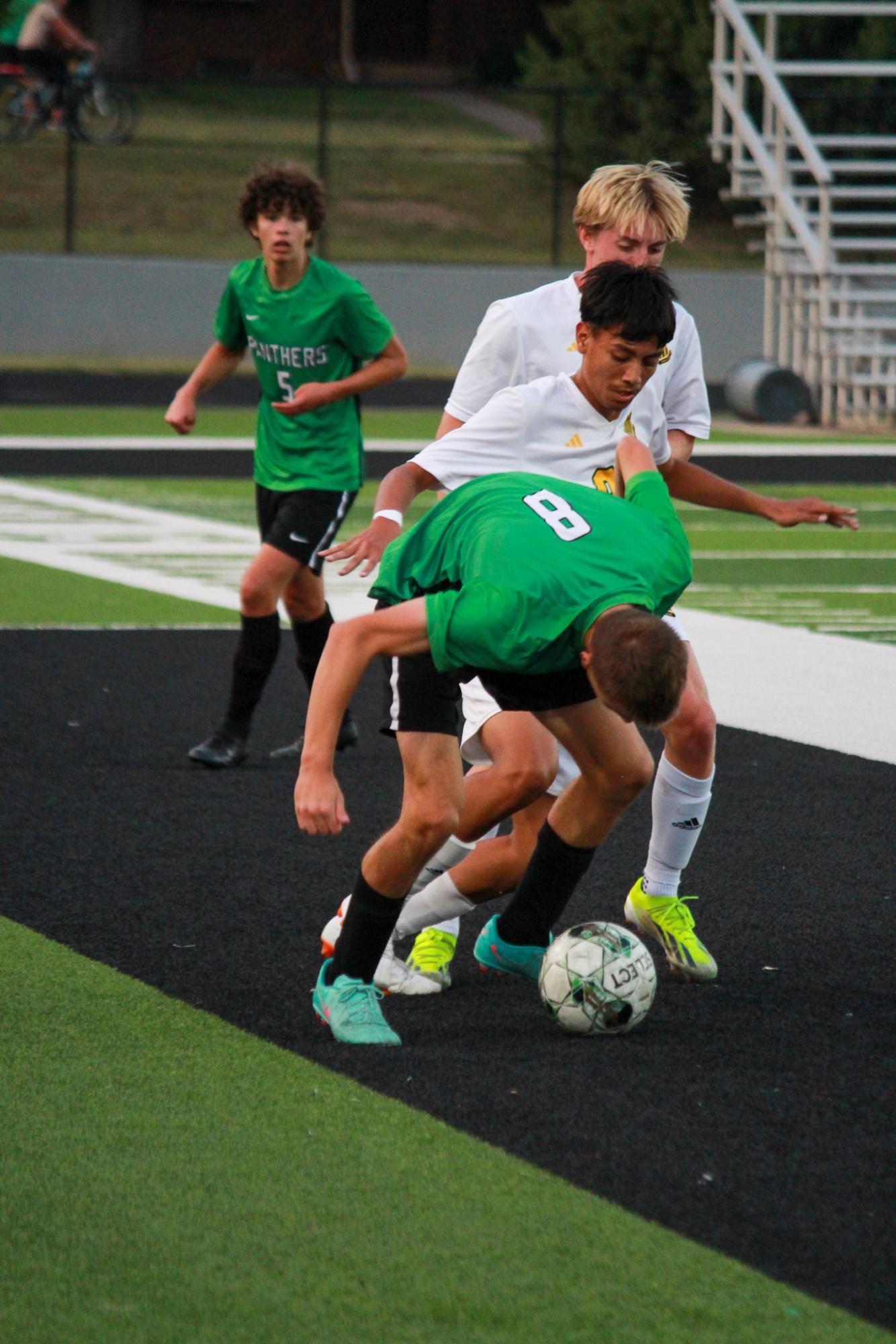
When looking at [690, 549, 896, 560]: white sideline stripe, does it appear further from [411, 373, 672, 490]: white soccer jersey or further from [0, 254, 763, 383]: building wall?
[0, 254, 763, 383]: building wall

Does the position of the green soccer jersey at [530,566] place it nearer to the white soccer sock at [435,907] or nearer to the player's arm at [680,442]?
the white soccer sock at [435,907]

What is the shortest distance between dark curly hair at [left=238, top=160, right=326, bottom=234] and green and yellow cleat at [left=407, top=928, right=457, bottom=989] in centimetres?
353

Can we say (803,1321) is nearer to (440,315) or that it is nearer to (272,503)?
(272,503)

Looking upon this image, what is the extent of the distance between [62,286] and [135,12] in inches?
765

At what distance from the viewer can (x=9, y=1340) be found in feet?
10.6

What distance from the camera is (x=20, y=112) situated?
3328cm

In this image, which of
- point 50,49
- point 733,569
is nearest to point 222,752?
point 733,569

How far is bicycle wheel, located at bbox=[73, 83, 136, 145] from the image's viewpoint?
33.7 metres

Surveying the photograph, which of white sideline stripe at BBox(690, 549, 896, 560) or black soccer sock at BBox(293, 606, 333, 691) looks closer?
black soccer sock at BBox(293, 606, 333, 691)

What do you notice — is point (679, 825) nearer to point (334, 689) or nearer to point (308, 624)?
point (334, 689)

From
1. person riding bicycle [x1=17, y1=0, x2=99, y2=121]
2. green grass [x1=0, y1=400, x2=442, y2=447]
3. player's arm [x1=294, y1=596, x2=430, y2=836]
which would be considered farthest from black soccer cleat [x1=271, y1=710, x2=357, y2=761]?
person riding bicycle [x1=17, y1=0, x2=99, y2=121]

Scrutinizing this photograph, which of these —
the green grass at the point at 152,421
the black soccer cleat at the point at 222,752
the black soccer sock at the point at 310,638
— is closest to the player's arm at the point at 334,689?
the black soccer cleat at the point at 222,752

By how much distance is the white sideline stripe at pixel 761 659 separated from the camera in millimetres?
8508

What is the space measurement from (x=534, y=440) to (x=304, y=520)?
3013mm
